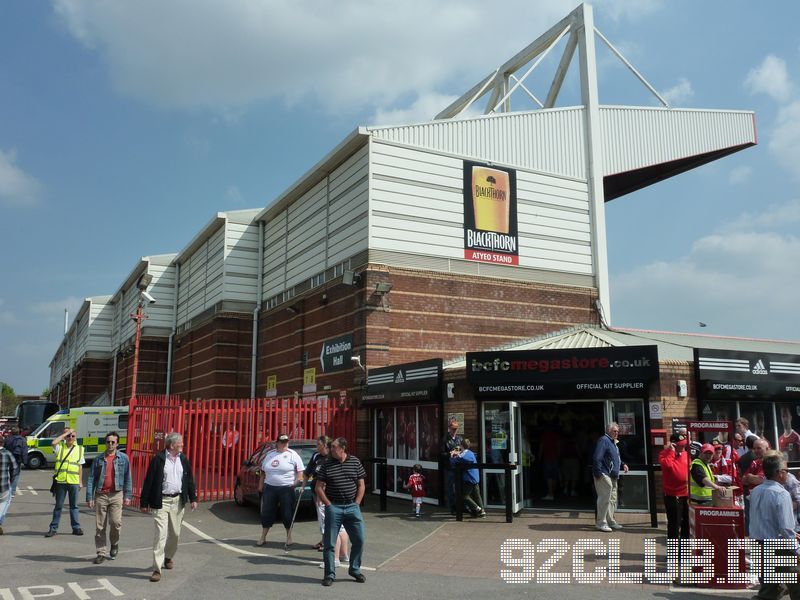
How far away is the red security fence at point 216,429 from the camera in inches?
614

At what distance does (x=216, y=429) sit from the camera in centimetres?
1608

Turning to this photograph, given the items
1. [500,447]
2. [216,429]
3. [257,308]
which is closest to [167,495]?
[500,447]

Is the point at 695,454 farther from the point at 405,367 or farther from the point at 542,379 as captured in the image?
the point at 405,367

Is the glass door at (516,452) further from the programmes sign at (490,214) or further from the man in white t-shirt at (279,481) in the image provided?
the programmes sign at (490,214)

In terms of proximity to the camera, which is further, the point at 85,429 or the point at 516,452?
the point at 85,429

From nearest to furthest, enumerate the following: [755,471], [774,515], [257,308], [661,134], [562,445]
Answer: [774,515], [755,471], [562,445], [661,134], [257,308]

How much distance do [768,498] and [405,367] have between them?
33.5ft

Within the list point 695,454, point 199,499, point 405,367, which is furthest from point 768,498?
point 199,499

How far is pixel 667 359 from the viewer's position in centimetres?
1393

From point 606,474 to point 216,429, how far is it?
8930mm

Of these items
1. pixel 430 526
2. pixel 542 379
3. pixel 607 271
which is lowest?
pixel 430 526

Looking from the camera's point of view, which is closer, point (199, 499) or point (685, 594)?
point (685, 594)

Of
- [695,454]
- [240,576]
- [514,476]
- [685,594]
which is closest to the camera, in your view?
[685,594]

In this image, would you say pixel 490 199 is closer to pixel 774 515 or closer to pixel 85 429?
pixel 774 515
